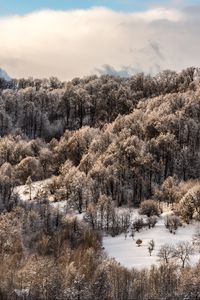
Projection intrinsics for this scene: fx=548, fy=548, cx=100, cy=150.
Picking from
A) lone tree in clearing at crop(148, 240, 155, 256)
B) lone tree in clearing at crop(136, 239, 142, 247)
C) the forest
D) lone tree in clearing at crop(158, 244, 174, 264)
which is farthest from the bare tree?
lone tree in clearing at crop(136, 239, 142, 247)

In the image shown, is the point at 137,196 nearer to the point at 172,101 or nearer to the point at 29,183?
the point at 29,183

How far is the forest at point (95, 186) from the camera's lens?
244ft

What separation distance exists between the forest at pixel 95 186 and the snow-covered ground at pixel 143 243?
1.72 meters

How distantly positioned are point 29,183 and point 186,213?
37346mm

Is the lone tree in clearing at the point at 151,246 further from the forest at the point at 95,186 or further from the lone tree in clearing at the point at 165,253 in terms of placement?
the forest at the point at 95,186

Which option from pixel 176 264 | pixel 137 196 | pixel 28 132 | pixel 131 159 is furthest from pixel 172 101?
pixel 176 264

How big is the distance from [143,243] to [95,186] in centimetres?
2835

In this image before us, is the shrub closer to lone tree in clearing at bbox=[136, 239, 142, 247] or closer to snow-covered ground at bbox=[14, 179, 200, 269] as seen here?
snow-covered ground at bbox=[14, 179, 200, 269]

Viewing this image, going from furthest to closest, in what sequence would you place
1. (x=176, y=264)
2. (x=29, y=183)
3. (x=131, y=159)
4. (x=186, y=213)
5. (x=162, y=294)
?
(x=131, y=159), (x=29, y=183), (x=186, y=213), (x=176, y=264), (x=162, y=294)

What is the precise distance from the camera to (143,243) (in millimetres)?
98250

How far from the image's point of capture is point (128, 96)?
19025 centimetres

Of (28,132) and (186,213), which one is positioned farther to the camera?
(28,132)

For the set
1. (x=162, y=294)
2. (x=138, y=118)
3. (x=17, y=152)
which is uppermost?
(x=138, y=118)

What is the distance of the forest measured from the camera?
7438 centimetres
